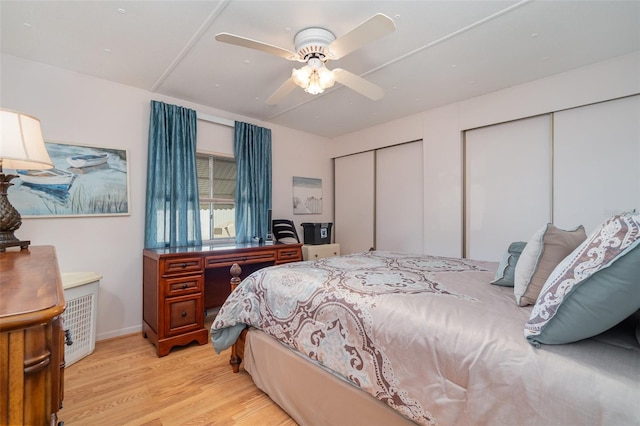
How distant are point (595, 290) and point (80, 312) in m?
3.25

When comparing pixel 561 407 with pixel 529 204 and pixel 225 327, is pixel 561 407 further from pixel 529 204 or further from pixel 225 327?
pixel 529 204

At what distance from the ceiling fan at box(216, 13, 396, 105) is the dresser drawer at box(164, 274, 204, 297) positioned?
6.15 ft

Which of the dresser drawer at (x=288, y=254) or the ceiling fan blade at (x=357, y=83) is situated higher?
the ceiling fan blade at (x=357, y=83)

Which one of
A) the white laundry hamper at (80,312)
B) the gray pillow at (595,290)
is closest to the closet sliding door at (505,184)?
the gray pillow at (595,290)

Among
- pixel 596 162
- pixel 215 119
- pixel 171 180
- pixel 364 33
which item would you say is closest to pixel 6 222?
pixel 171 180

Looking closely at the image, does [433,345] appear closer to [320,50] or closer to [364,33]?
[364,33]

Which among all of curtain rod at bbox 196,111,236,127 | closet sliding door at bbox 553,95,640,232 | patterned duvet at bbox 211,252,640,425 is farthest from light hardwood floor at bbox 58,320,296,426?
closet sliding door at bbox 553,95,640,232

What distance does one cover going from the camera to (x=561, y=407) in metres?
0.79

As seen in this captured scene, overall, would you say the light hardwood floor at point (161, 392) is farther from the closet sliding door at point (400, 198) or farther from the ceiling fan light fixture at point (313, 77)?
the closet sliding door at point (400, 198)

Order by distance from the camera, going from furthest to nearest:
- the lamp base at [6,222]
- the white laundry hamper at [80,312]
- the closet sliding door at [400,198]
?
the closet sliding door at [400,198]
the white laundry hamper at [80,312]
the lamp base at [6,222]

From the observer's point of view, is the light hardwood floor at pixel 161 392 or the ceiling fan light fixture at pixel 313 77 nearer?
the light hardwood floor at pixel 161 392

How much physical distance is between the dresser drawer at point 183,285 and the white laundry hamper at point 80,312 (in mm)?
617

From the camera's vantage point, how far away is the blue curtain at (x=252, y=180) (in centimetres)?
365

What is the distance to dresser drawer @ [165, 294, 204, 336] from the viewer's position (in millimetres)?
2510
